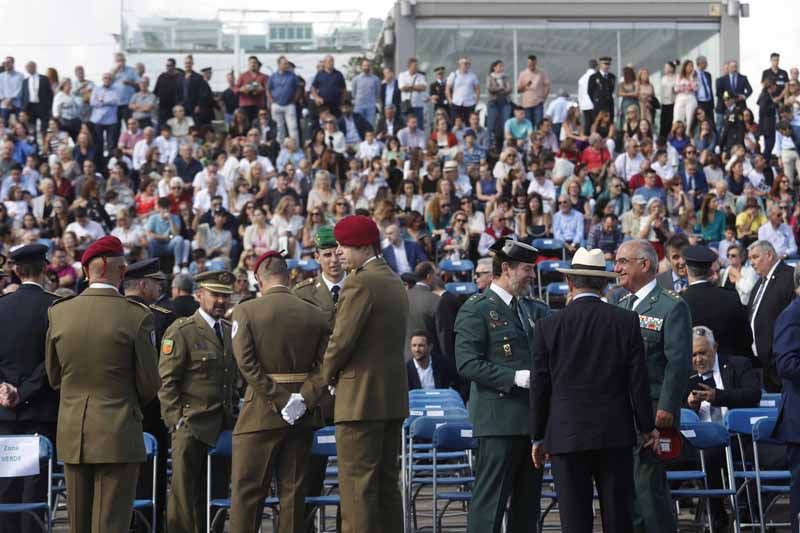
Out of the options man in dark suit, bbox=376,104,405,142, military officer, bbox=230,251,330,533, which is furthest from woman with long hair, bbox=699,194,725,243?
military officer, bbox=230,251,330,533

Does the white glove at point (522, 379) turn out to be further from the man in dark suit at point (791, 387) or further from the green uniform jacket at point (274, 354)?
the man in dark suit at point (791, 387)

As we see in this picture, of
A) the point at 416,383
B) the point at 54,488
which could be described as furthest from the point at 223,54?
the point at 54,488

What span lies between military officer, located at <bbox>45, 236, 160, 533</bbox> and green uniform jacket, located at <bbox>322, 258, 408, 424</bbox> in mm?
998

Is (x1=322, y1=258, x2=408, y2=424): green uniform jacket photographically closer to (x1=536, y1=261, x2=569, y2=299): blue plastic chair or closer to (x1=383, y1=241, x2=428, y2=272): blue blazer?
(x1=383, y1=241, x2=428, y2=272): blue blazer

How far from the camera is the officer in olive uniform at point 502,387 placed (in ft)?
25.9

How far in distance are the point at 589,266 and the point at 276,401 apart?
1953 mm

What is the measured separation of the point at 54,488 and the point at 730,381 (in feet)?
14.8

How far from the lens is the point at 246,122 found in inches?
928

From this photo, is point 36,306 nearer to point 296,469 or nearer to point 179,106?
point 296,469

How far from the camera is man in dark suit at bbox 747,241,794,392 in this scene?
37.6 feet


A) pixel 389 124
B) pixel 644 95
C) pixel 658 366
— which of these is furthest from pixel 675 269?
pixel 644 95

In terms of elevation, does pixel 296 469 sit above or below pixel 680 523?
above

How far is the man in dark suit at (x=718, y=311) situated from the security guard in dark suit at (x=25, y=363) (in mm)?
4449

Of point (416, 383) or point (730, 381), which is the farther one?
point (416, 383)
